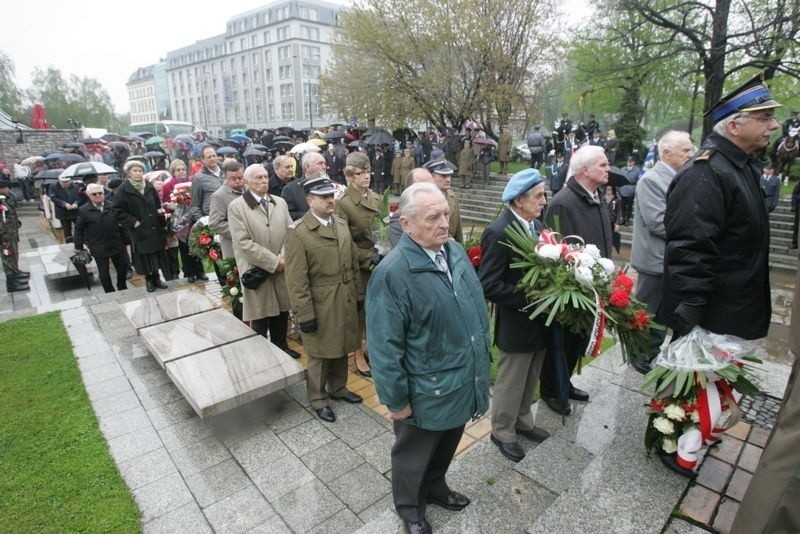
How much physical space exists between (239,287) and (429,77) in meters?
15.9

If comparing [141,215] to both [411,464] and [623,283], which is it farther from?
[623,283]

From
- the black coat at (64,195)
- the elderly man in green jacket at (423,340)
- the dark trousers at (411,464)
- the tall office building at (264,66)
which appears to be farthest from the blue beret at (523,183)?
the tall office building at (264,66)

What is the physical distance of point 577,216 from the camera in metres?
3.60

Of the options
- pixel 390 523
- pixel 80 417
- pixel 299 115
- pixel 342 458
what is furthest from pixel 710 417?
pixel 299 115

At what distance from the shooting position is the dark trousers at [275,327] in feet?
17.4

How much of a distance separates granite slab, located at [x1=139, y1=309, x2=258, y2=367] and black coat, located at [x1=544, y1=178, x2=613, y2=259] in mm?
3157

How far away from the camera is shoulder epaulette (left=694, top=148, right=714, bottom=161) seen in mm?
2719

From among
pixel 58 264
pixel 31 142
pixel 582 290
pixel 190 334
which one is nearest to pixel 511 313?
pixel 582 290

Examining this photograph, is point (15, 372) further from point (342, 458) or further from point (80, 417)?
point (342, 458)

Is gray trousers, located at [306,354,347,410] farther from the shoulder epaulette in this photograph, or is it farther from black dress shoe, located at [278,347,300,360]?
the shoulder epaulette

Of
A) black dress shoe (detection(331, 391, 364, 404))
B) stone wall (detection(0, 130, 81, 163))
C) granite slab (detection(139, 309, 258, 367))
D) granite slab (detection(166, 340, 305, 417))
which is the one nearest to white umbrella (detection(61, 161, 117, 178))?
granite slab (detection(139, 309, 258, 367))

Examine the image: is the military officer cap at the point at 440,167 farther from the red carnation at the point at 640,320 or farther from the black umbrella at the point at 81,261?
the black umbrella at the point at 81,261

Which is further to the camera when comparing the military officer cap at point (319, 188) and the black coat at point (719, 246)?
the military officer cap at point (319, 188)

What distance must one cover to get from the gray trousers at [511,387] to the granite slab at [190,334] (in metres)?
2.65
